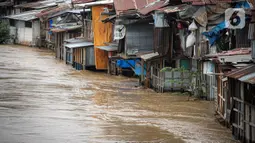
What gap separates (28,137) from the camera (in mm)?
14680

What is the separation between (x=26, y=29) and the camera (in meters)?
49.3

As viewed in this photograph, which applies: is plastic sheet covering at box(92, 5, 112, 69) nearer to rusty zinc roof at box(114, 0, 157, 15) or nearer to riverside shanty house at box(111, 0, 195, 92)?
riverside shanty house at box(111, 0, 195, 92)

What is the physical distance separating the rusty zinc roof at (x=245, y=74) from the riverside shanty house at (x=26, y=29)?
114 ft

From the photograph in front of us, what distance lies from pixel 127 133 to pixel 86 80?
12.9 meters

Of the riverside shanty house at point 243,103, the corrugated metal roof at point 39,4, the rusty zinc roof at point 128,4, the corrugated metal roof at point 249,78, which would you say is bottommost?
the riverside shanty house at point 243,103

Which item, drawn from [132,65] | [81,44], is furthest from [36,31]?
[132,65]

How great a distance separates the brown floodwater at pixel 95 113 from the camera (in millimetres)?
15172

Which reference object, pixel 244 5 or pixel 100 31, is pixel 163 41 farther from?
pixel 100 31

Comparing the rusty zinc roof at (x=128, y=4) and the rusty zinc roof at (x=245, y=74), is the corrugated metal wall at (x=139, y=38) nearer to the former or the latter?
the rusty zinc roof at (x=128, y=4)

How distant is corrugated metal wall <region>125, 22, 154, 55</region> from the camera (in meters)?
28.0

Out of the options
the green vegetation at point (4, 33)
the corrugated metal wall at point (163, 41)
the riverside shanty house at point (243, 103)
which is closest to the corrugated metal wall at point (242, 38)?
the riverside shanty house at point (243, 103)

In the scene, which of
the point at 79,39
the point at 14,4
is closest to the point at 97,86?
the point at 79,39

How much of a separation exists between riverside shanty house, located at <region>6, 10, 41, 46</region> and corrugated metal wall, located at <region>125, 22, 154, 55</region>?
19.9m

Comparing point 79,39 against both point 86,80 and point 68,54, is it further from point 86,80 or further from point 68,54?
point 86,80
